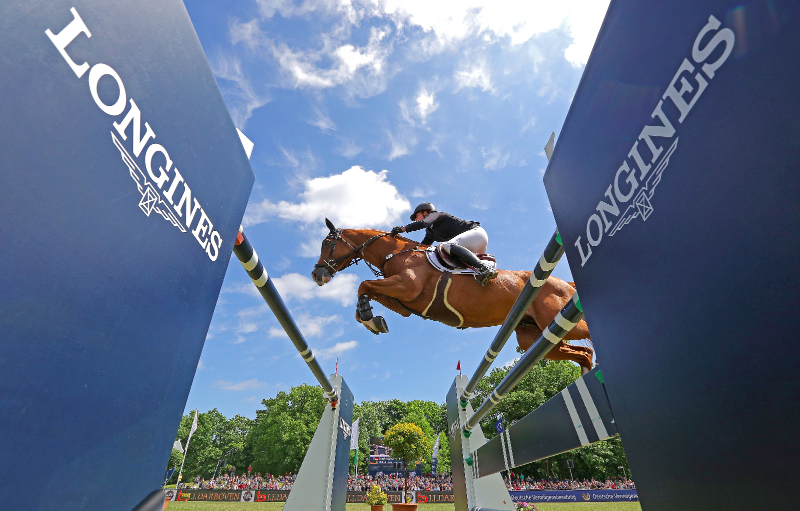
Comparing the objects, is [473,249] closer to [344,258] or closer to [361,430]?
[344,258]

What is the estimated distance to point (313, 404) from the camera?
31.0 m

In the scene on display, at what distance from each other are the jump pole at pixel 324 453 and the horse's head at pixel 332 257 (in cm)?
108

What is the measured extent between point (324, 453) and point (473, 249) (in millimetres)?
2646

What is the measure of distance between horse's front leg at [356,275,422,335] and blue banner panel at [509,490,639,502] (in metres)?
17.7

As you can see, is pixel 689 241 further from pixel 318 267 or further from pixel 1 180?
pixel 318 267

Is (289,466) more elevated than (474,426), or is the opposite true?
(289,466)

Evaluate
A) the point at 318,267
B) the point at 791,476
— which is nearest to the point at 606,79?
the point at 791,476

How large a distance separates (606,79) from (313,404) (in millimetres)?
33840

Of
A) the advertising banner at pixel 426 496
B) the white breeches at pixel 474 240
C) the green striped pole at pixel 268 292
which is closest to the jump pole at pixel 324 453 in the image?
the green striped pole at pixel 268 292

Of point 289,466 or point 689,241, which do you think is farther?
point 289,466

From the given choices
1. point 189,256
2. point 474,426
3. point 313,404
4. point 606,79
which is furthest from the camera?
point 313,404

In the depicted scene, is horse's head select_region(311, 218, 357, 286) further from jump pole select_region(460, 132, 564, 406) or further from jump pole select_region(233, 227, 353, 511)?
jump pole select_region(460, 132, 564, 406)

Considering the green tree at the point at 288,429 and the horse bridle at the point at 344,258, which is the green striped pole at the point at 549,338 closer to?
the horse bridle at the point at 344,258

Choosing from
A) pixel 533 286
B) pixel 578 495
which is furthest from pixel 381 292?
pixel 578 495
